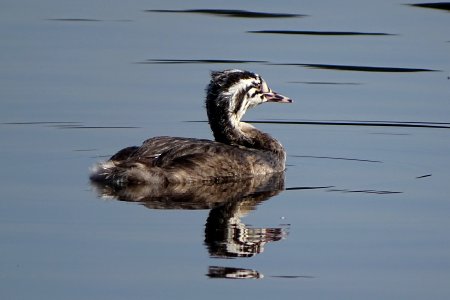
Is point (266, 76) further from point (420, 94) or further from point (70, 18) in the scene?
point (70, 18)

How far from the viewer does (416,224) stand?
1311cm

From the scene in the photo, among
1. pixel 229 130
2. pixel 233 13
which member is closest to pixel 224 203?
pixel 229 130

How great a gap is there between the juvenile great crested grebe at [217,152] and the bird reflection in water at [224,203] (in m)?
0.10

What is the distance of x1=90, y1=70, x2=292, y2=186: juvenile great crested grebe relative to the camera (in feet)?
48.8

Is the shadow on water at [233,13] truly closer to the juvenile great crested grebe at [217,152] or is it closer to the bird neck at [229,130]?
the juvenile great crested grebe at [217,152]

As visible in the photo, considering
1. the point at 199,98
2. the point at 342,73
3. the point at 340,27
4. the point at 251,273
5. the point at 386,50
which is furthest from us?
the point at 340,27

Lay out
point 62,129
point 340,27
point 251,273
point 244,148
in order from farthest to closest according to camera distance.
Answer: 1. point 340,27
2. point 62,129
3. point 244,148
4. point 251,273

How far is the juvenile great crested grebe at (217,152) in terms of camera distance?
1488 cm

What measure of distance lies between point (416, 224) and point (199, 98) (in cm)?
660

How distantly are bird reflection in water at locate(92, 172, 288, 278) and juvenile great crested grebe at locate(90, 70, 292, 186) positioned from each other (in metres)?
0.10

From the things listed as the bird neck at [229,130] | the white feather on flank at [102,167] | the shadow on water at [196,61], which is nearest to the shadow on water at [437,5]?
the shadow on water at [196,61]

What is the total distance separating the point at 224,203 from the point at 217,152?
1491 mm

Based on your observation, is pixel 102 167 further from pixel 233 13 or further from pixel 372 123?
pixel 233 13

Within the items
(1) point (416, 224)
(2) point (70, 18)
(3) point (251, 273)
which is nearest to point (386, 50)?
(2) point (70, 18)
